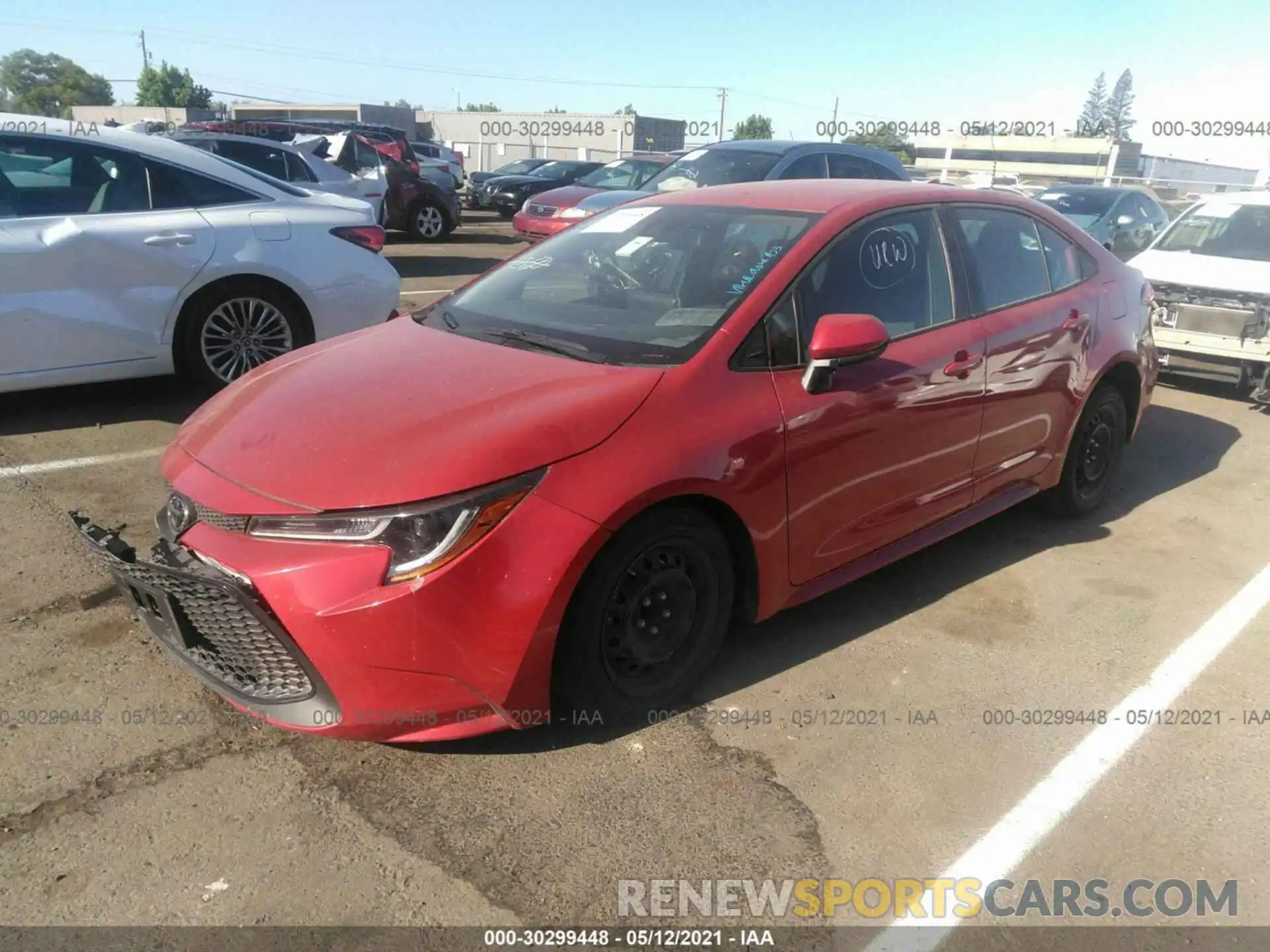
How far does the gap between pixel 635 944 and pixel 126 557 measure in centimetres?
181

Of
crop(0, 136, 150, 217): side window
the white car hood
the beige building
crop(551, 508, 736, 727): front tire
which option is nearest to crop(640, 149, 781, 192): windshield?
the white car hood

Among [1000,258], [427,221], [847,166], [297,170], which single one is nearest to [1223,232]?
[847,166]

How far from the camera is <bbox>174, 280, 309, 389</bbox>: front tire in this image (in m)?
5.61

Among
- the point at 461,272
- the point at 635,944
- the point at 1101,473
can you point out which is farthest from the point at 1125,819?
the point at 461,272

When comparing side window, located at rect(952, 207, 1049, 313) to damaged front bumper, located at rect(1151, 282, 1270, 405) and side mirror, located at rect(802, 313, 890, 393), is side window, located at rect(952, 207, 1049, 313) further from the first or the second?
damaged front bumper, located at rect(1151, 282, 1270, 405)

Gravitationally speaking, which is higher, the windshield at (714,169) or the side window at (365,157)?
the side window at (365,157)

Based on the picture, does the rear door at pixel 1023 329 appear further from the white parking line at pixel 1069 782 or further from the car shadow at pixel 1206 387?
the car shadow at pixel 1206 387

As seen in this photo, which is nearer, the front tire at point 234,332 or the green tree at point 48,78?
the front tire at point 234,332

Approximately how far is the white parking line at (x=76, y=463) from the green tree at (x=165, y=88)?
95733 millimetres

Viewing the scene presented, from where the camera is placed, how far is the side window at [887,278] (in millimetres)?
3418

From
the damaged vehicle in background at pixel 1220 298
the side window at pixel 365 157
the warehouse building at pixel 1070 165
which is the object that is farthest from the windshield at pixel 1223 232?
the side window at pixel 365 157

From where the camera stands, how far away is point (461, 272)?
1241cm

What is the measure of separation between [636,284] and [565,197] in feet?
31.3

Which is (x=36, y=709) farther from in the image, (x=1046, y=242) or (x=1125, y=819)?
(x=1046, y=242)
